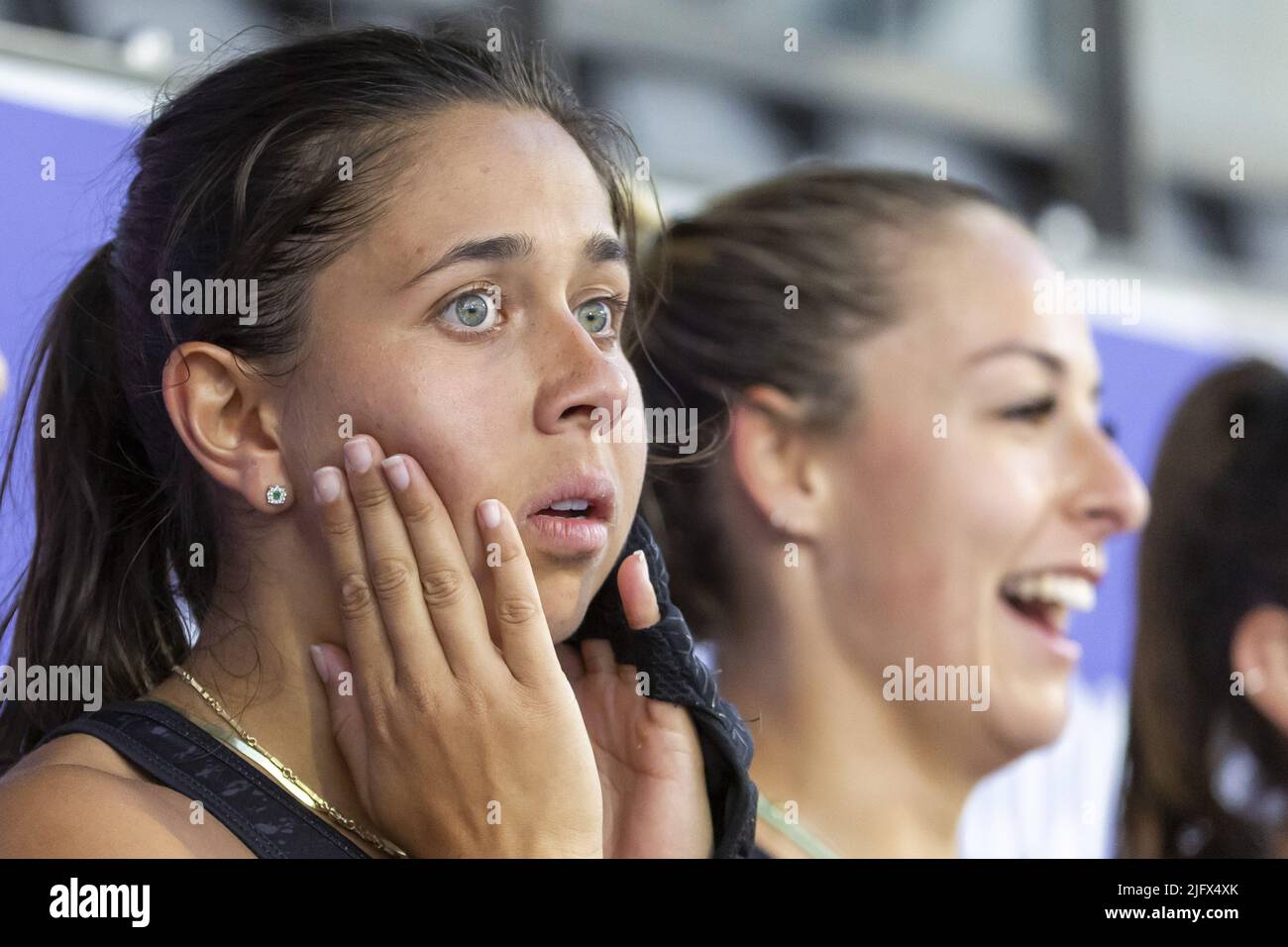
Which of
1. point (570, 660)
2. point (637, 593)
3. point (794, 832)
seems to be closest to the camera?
point (637, 593)

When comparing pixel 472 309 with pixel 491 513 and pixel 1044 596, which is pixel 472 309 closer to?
pixel 491 513

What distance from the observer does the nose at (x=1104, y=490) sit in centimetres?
162

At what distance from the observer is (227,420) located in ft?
3.43

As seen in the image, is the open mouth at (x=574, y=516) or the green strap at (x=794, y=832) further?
the green strap at (x=794, y=832)

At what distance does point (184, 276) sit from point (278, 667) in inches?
11.4

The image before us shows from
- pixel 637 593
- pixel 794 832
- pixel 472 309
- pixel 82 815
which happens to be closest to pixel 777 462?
pixel 794 832

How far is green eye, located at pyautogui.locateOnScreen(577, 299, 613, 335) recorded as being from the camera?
3.68ft

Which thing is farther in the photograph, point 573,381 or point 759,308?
point 759,308

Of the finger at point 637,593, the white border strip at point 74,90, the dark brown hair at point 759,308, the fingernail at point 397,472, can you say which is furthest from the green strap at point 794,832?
the white border strip at point 74,90

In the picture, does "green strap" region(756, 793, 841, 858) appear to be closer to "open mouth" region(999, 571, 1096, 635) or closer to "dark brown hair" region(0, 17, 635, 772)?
"open mouth" region(999, 571, 1096, 635)

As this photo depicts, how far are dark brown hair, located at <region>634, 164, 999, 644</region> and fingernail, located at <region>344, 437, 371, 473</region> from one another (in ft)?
1.71

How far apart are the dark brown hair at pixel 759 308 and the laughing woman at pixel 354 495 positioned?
1.33ft

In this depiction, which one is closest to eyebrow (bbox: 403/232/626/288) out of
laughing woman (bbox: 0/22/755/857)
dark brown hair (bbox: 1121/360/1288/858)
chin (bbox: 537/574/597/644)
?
laughing woman (bbox: 0/22/755/857)

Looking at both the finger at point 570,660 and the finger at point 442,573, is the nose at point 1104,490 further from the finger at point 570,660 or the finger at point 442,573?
the finger at point 442,573
